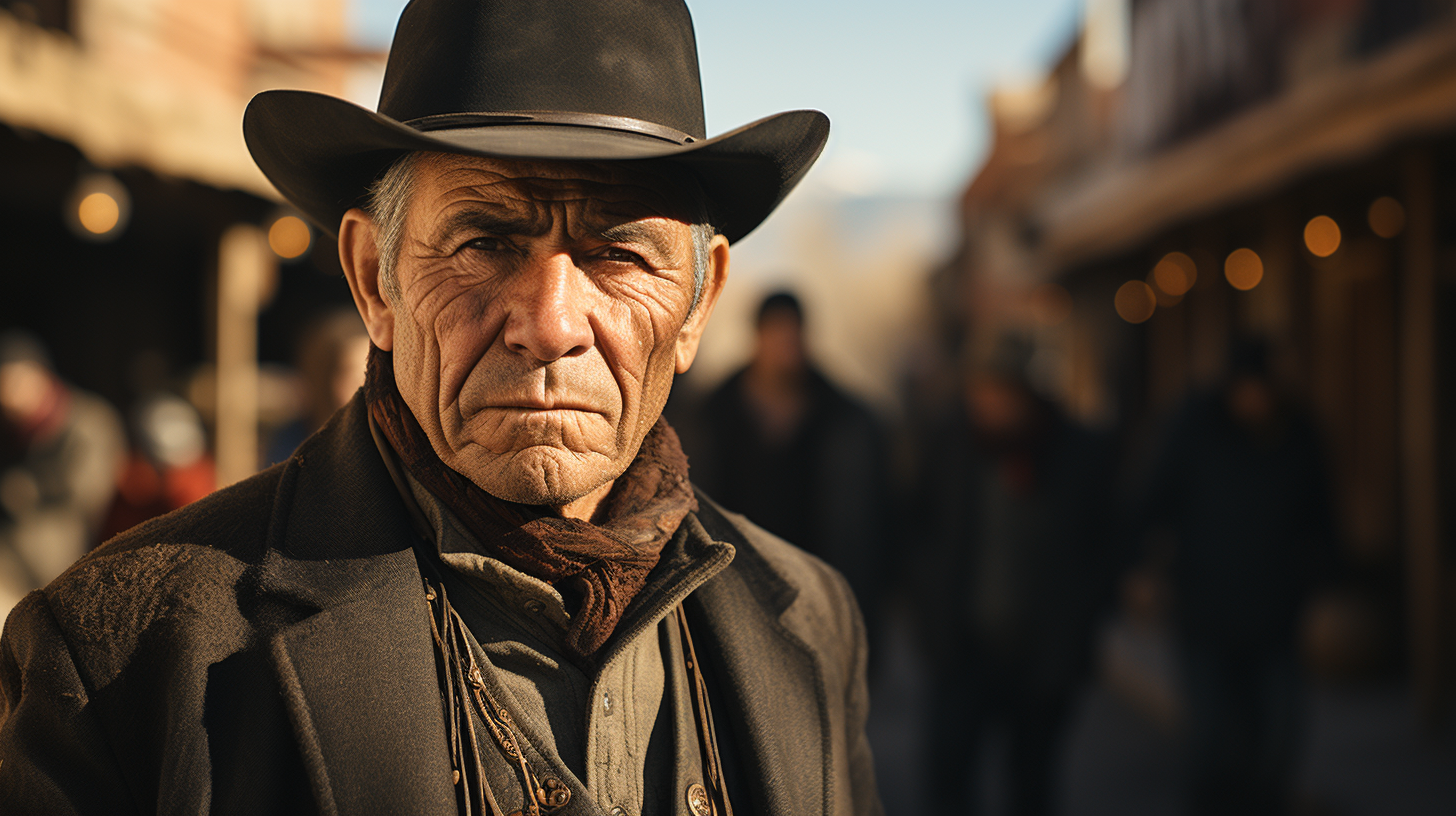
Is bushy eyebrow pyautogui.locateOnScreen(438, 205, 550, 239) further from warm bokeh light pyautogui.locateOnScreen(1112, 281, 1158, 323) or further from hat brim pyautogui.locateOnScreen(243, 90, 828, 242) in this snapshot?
warm bokeh light pyautogui.locateOnScreen(1112, 281, 1158, 323)

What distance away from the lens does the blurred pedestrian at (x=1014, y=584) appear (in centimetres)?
467

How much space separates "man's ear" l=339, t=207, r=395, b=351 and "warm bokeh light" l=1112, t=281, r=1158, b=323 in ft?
35.7

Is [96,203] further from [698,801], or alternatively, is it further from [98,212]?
[698,801]

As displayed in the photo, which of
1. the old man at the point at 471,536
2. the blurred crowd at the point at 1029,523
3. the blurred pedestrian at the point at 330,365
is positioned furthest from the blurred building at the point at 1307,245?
the old man at the point at 471,536

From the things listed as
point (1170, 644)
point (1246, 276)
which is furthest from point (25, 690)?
point (1246, 276)

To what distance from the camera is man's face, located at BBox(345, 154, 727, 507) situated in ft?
4.55

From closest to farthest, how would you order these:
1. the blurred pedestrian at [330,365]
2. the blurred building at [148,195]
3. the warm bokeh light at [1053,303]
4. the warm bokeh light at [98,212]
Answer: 1. the blurred pedestrian at [330,365]
2. the blurred building at [148,195]
3. the warm bokeh light at [98,212]
4. the warm bokeh light at [1053,303]

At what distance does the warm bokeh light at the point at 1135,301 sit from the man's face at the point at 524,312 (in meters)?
10.8

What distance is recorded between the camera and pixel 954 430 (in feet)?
16.3

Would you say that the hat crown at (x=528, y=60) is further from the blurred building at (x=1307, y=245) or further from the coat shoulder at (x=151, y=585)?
the blurred building at (x=1307, y=245)

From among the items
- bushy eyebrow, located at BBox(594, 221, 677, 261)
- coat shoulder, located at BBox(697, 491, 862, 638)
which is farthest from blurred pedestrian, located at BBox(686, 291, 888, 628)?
bushy eyebrow, located at BBox(594, 221, 677, 261)

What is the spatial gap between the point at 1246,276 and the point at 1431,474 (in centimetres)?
→ 352

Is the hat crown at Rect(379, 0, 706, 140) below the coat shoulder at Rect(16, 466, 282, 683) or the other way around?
the other way around

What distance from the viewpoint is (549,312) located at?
1.38 m
